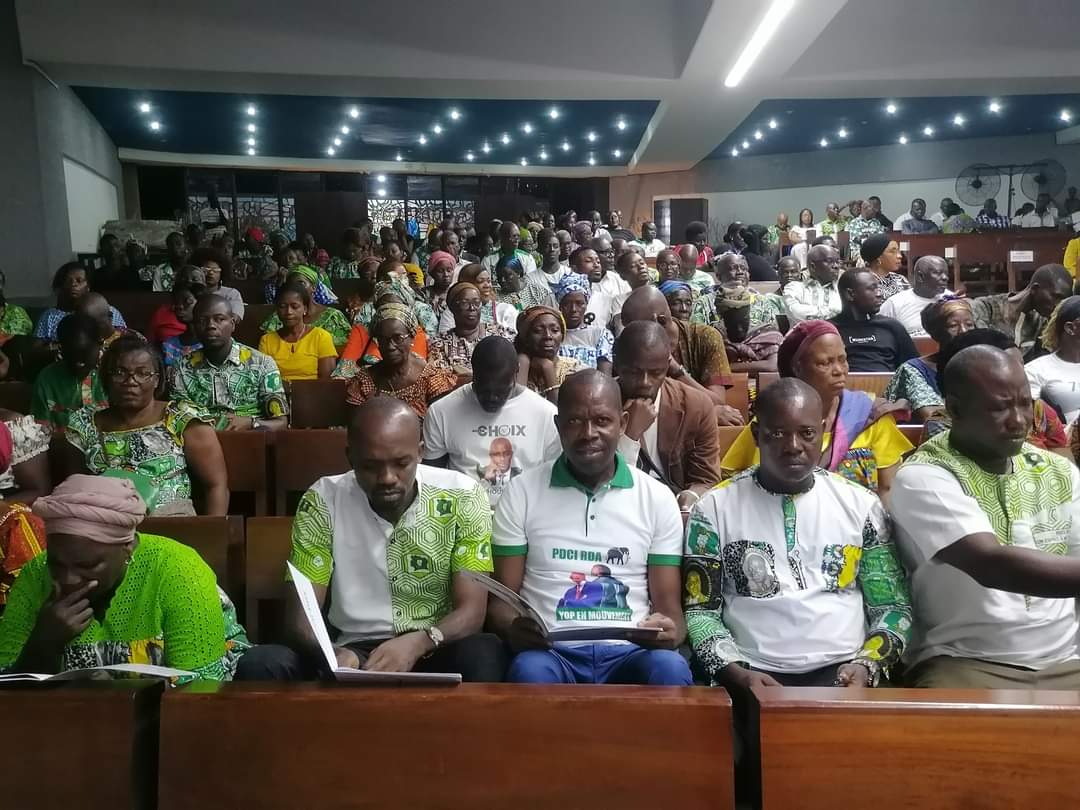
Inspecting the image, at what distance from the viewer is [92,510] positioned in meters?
1.71

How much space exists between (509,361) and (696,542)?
A: 4.37 feet

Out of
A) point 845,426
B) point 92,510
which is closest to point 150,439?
point 92,510

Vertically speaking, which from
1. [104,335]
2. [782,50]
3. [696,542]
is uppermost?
[782,50]

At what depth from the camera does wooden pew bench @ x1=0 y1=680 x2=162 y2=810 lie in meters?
1.32

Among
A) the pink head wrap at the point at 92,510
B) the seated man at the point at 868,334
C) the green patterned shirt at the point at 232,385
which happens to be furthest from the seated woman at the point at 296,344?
the pink head wrap at the point at 92,510

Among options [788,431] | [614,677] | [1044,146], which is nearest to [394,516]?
[614,677]

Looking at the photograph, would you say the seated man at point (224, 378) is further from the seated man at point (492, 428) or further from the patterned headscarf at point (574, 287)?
the patterned headscarf at point (574, 287)

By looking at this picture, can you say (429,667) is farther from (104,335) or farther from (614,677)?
(104,335)

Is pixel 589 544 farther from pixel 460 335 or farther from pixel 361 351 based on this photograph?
pixel 361 351

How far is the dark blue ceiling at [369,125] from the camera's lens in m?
11.6

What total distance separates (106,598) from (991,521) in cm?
188

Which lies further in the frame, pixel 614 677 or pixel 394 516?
pixel 394 516

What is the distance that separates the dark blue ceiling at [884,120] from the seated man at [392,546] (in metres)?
11.3

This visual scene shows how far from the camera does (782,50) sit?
364 inches
